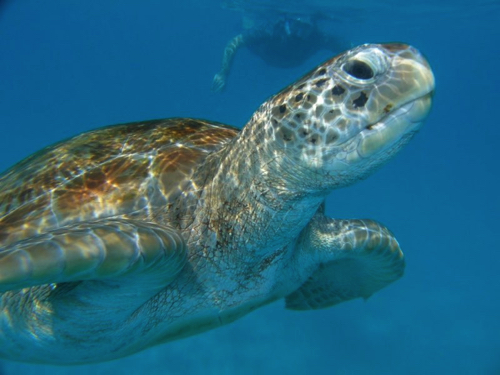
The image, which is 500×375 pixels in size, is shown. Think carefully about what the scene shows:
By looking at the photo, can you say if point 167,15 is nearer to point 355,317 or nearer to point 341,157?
point 355,317

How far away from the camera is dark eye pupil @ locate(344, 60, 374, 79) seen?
1.96m

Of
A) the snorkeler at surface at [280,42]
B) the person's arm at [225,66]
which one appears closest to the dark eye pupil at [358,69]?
the snorkeler at surface at [280,42]

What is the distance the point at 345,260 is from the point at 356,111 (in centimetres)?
212

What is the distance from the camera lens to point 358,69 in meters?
1.99

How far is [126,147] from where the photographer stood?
132 inches

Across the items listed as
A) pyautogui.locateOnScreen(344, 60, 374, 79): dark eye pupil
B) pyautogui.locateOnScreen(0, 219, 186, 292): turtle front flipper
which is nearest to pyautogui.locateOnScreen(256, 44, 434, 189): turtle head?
pyautogui.locateOnScreen(344, 60, 374, 79): dark eye pupil

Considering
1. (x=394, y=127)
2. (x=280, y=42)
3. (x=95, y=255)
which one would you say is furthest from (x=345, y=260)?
(x=280, y=42)

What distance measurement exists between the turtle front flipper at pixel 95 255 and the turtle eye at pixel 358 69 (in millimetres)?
1347

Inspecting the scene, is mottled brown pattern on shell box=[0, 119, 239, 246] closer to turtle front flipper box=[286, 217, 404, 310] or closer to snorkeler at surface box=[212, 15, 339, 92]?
turtle front flipper box=[286, 217, 404, 310]

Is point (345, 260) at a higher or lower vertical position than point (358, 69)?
lower

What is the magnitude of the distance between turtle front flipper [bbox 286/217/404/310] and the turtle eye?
1.53m

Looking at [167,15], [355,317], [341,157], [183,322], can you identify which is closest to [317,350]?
[355,317]

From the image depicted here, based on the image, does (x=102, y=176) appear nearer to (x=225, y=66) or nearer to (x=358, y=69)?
(x=358, y=69)

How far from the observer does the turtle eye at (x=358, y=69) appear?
1961 millimetres
